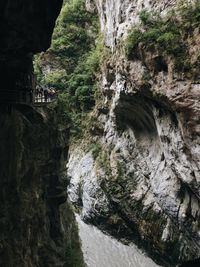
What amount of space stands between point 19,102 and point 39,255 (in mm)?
5672

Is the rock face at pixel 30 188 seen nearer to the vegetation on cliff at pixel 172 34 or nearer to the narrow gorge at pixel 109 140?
the narrow gorge at pixel 109 140

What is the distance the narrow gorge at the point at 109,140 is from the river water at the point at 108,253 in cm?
16

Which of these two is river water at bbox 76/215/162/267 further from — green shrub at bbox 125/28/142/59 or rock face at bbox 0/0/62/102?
rock face at bbox 0/0/62/102

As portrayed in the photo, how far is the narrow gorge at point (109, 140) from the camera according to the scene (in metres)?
12.4

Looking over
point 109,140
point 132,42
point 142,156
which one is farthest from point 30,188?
point 109,140

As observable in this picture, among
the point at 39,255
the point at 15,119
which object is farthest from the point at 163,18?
the point at 39,255

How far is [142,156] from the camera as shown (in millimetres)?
25547

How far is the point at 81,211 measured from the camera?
30.4 metres

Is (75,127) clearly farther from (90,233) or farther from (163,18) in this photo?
(163,18)

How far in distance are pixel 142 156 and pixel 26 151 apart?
41.4ft

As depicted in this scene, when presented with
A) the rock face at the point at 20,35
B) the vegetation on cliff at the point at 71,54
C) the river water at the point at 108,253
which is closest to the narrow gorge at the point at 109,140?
the rock face at the point at 20,35

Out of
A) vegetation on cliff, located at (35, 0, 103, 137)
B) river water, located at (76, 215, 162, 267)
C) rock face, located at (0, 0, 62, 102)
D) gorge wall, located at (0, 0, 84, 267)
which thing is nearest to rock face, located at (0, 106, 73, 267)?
gorge wall, located at (0, 0, 84, 267)

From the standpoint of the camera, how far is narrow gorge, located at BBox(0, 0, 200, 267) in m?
12.4

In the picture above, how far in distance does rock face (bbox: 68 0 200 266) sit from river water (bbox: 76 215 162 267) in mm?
623
